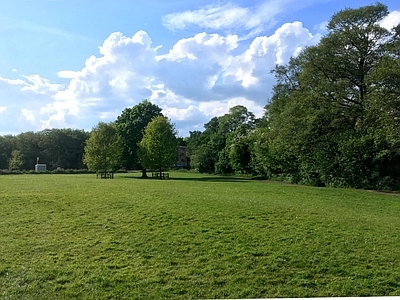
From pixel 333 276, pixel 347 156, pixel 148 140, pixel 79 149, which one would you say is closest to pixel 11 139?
pixel 79 149

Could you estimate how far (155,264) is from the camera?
325 inches

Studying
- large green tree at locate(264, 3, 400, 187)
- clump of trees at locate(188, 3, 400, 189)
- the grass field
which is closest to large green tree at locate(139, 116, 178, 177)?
clump of trees at locate(188, 3, 400, 189)

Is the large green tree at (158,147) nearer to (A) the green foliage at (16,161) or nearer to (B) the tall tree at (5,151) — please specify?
(A) the green foliage at (16,161)

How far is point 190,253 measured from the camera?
29.2 ft

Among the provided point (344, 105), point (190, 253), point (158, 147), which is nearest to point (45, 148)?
point (158, 147)

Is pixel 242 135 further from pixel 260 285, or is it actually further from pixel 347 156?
pixel 260 285

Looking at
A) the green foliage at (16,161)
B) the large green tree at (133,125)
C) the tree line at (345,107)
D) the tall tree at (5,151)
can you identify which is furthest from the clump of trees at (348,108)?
the tall tree at (5,151)

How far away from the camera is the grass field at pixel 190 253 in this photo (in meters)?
7.14

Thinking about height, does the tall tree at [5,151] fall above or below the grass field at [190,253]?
above

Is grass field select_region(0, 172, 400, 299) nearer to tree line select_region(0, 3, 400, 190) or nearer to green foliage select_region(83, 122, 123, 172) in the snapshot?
tree line select_region(0, 3, 400, 190)

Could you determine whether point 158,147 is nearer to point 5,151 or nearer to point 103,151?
point 103,151

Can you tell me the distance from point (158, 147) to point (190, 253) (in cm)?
4246

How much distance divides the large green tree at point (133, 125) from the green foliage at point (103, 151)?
17.2ft

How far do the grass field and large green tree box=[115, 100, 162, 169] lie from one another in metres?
45.0
